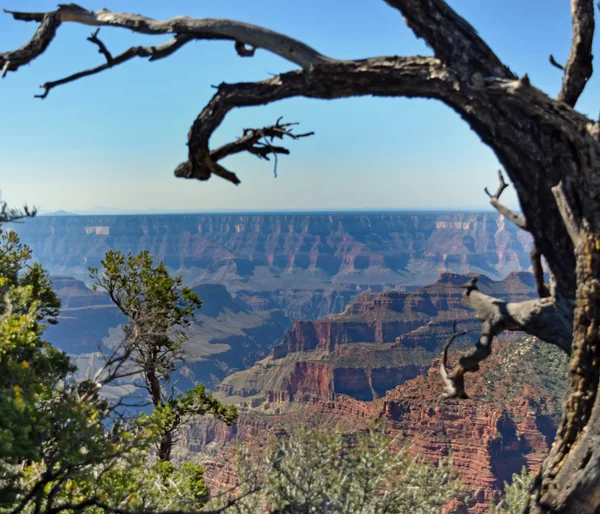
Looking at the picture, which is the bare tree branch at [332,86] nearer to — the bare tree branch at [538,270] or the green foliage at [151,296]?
the bare tree branch at [538,270]

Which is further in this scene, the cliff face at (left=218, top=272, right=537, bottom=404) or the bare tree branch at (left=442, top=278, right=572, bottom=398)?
the cliff face at (left=218, top=272, right=537, bottom=404)

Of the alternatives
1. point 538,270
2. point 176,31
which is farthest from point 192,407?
point 176,31

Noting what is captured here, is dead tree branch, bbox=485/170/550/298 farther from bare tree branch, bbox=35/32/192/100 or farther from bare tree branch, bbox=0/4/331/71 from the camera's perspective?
bare tree branch, bbox=35/32/192/100

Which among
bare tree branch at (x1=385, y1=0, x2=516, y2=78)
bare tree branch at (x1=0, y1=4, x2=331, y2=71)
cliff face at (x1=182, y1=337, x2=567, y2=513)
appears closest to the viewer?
bare tree branch at (x1=385, y1=0, x2=516, y2=78)

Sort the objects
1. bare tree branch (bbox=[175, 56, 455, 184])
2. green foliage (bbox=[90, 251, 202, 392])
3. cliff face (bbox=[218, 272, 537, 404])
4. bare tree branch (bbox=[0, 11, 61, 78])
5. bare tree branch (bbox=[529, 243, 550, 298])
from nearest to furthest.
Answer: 1. bare tree branch (bbox=[175, 56, 455, 184])
2. bare tree branch (bbox=[529, 243, 550, 298])
3. bare tree branch (bbox=[0, 11, 61, 78])
4. green foliage (bbox=[90, 251, 202, 392])
5. cliff face (bbox=[218, 272, 537, 404])

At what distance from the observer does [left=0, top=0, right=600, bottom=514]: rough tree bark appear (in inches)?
183

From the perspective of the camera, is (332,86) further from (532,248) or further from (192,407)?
(192,407)

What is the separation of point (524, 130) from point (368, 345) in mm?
114043

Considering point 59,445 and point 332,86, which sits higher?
point 332,86

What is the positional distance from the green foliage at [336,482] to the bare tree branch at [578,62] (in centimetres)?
658

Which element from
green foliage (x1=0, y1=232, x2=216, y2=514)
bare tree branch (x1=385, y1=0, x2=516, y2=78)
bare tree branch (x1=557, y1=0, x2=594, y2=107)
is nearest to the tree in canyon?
green foliage (x1=0, y1=232, x2=216, y2=514)

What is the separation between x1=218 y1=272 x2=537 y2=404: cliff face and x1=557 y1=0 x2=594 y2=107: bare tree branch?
9673cm

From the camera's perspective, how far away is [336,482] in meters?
10.4

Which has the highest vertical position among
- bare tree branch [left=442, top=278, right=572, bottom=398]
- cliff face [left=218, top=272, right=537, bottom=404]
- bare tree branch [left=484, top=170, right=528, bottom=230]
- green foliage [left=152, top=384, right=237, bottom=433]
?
bare tree branch [left=484, top=170, right=528, bottom=230]
